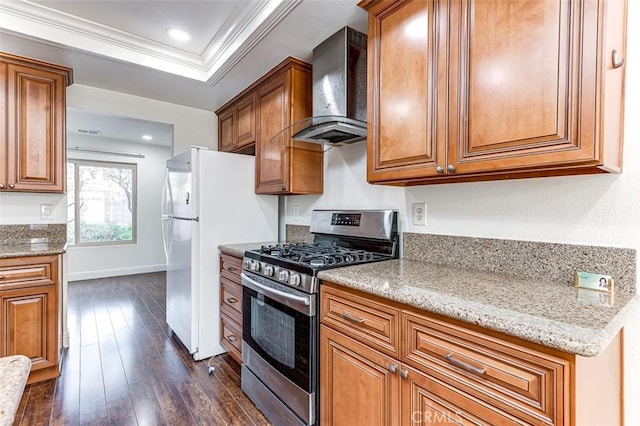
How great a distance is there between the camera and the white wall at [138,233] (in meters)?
5.11

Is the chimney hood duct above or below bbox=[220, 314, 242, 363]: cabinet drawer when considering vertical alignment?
above

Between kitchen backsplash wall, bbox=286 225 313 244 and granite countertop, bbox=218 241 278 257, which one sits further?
kitchen backsplash wall, bbox=286 225 313 244

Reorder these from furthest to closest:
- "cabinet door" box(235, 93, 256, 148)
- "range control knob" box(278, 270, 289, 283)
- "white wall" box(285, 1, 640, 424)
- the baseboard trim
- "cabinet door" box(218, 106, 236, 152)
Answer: the baseboard trim, "cabinet door" box(218, 106, 236, 152), "cabinet door" box(235, 93, 256, 148), "range control knob" box(278, 270, 289, 283), "white wall" box(285, 1, 640, 424)

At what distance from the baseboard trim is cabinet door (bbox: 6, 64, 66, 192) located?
10.5 ft

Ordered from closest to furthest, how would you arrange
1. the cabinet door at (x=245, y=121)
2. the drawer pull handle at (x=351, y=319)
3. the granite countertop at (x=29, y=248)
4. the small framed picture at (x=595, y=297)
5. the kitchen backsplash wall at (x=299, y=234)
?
1. the small framed picture at (x=595, y=297)
2. the drawer pull handle at (x=351, y=319)
3. the granite countertop at (x=29, y=248)
4. the kitchen backsplash wall at (x=299, y=234)
5. the cabinet door at (x=245, y=121)

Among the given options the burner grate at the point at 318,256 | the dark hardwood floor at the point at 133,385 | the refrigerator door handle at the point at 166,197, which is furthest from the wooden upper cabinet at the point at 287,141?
the dark hardwood floor at the point at 133,385

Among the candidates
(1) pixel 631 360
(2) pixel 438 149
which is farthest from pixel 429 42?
(1) pixel 631 360

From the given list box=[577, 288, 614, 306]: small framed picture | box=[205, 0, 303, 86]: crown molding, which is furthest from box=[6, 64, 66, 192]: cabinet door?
box=[577, 288, 614, 306]: small framed picture

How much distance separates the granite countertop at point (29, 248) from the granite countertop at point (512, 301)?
206cm

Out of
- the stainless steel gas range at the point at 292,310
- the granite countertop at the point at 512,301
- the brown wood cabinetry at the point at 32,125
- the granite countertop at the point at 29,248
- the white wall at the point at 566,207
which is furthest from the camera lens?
the brown wood cabinetry at the point at 32,125

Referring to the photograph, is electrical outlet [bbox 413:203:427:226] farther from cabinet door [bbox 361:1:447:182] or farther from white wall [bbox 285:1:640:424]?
cabinet door [bbox 361:1:447:182]

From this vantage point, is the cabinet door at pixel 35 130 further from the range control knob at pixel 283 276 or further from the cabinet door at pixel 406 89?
the cabinet door at pixel 406 89

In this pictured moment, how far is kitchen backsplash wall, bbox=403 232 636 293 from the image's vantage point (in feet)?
3.76

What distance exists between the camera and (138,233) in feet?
18.5
